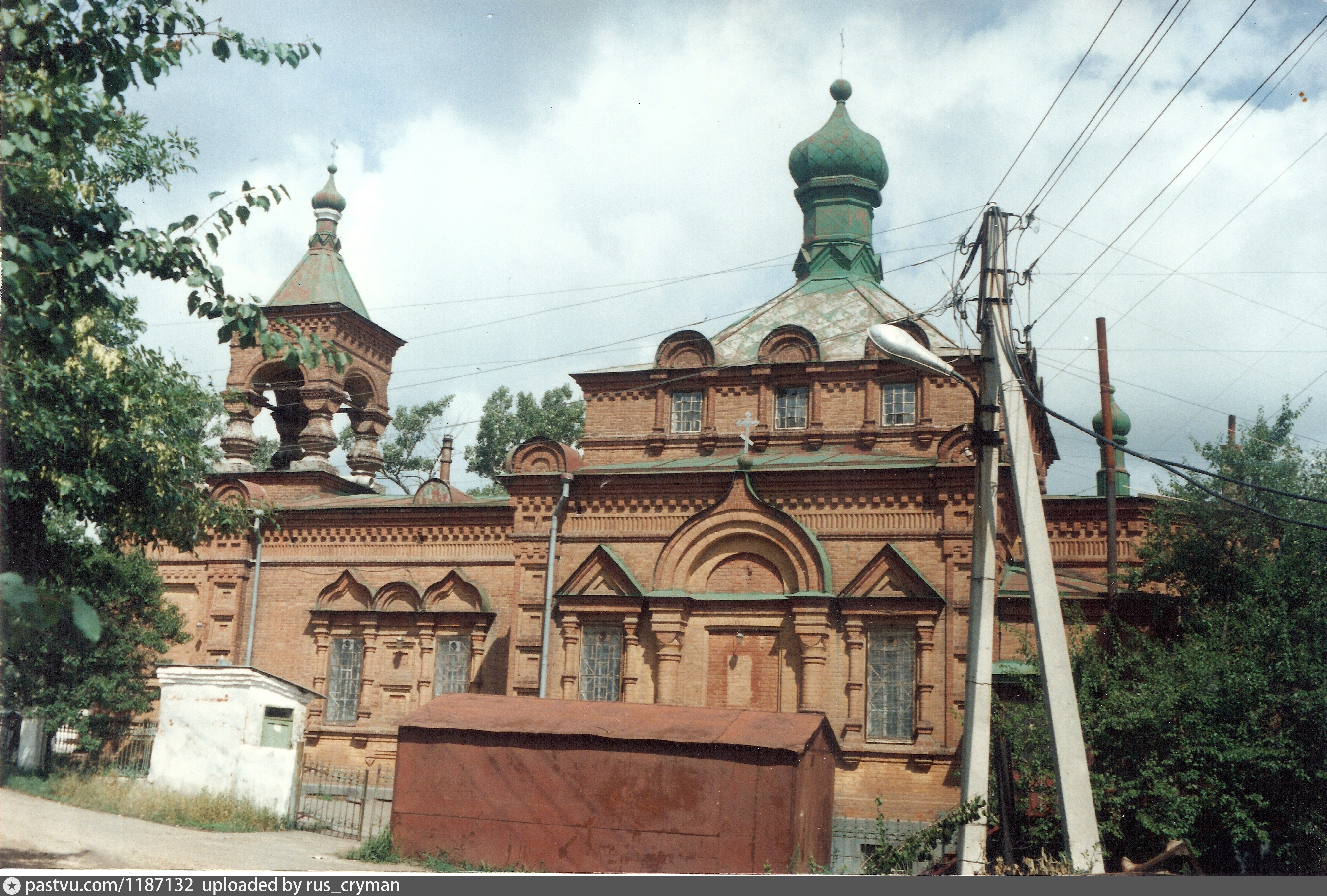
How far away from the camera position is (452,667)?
20547mm

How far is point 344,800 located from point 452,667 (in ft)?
12.8

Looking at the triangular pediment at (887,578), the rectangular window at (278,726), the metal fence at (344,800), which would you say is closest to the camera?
the metal fence at (344,800)

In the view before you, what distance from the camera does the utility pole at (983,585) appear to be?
33.6 feet

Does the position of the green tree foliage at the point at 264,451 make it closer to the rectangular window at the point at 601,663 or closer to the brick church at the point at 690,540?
the brick church at the point at 690,540

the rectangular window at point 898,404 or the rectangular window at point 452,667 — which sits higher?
the rectangular window at point 898,404

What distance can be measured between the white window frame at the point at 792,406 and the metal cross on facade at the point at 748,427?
40 cm

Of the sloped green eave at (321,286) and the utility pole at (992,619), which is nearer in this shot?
the utility pole at (992,619)

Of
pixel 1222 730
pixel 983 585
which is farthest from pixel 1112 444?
pixel 1222 730

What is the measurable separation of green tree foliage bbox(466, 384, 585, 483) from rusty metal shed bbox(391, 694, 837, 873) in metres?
23.0

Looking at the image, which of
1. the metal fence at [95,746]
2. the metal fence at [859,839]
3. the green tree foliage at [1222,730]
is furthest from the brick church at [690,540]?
the green tree foliage at [1222,730]

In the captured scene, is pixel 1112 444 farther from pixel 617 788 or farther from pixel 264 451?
pixel 264 451

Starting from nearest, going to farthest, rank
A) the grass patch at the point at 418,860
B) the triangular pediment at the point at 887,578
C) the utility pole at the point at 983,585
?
the utility pole at the point at 983,585 < the grass patch at the point at 418,860 < the triangular pediment at the point at 887,578

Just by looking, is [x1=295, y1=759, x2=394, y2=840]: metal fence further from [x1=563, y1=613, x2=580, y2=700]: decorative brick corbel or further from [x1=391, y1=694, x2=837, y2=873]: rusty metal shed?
[x1=563, y1=613, x2=580, y2=700]: decorative brick corbel

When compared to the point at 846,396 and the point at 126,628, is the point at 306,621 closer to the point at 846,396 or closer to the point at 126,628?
the point at 126,628
